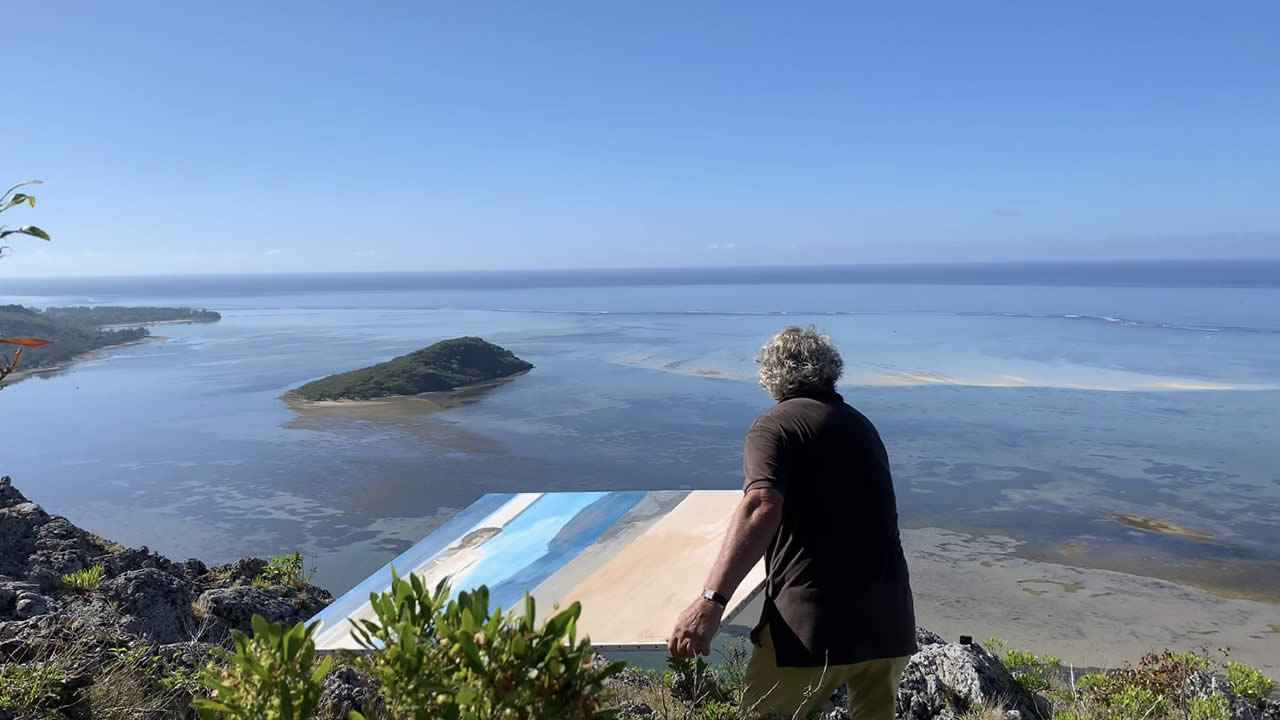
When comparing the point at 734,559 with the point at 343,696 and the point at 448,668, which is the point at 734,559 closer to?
the point at 448,668

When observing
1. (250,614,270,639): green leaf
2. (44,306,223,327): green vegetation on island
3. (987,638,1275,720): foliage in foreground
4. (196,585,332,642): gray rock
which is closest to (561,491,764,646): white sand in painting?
(250,614,270,639): green leaf

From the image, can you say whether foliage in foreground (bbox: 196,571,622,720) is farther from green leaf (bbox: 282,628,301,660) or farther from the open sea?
the open sea

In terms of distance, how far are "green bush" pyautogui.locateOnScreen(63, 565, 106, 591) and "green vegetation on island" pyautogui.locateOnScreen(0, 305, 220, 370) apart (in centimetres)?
2717

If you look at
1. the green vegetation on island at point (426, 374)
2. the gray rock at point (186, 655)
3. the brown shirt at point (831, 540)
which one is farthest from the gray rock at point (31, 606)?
the green vegetation on island at point (426, 374)

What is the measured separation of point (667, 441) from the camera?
24781mm

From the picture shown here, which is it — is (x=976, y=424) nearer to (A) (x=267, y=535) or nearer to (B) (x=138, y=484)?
(A) (x=267, y=535)

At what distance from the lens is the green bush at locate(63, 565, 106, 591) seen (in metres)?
5.95

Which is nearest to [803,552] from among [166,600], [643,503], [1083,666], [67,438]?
[643,503]

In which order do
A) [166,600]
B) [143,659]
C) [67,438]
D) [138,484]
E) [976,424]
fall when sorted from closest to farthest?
[143,659], [166,600], [138,484], [976,424], [67,438]

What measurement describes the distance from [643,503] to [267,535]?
1488cm

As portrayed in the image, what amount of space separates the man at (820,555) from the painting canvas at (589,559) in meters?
0.32

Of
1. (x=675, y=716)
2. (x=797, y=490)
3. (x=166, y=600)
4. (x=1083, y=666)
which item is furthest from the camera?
(x=1083, y=666)

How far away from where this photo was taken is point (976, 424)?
25.8 metres

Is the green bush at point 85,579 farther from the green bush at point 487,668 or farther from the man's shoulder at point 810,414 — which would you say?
the green bush at point 487,668
